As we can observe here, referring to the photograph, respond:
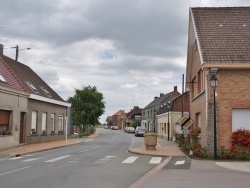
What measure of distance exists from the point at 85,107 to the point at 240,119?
52.5 meters

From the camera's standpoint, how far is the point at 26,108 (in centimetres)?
2966

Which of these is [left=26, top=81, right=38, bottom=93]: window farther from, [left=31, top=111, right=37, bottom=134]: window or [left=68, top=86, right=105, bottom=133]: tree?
[left=68, top=86, right=105, bottom=133]: tree

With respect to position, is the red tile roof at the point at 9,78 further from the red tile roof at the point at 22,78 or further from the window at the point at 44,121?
the window at the point at 44,121

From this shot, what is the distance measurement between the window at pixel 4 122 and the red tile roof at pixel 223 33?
13.1 metres

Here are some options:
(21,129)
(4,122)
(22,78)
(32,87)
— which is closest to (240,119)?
(4,122)

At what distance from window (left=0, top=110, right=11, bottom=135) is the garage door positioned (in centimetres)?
1409

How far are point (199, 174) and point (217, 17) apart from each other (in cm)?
1335

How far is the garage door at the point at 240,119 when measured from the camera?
66.5ft

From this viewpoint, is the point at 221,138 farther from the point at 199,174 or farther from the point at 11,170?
the point at 11,170

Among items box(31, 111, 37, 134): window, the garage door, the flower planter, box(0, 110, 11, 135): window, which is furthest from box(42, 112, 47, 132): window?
the garage door

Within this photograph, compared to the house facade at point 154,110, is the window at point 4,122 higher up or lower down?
lower down

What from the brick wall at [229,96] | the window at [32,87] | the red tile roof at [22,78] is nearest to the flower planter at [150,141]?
the brick wall at [229,96]

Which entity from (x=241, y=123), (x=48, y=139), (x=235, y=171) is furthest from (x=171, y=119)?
(x=235, y=171)

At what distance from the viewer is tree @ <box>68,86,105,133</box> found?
71.4m
